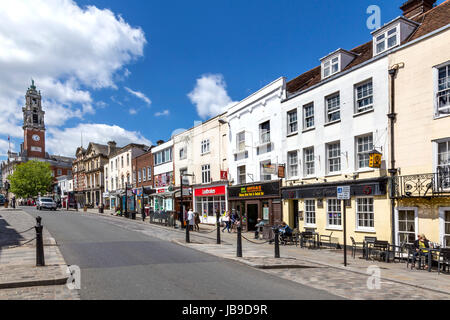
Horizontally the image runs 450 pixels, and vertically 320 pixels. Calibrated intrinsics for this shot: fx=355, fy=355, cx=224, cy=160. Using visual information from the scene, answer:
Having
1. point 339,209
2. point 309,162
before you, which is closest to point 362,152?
point 339,209

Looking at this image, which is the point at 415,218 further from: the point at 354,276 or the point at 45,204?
the point at 45,204

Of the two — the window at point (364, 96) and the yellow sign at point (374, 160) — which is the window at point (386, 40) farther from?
the yellow sign at point (374, 160)

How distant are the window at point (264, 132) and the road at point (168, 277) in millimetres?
11679

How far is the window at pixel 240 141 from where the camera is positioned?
27.2m

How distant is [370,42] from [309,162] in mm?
8296

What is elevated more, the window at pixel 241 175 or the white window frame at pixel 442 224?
the window at pixel 241 175

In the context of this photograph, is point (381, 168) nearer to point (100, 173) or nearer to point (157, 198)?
point (157, 198)

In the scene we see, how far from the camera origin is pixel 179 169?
36.6 m

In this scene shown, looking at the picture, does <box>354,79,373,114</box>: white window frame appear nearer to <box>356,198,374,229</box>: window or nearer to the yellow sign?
the yellow sign

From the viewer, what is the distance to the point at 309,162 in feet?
67.5

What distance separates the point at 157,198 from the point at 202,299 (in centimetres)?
3459

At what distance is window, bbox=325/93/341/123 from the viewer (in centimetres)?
1895

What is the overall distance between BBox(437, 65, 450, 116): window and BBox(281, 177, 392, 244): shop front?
3.72 m

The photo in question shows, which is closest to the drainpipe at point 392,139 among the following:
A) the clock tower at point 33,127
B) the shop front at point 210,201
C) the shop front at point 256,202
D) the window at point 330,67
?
the window at point 330,67
